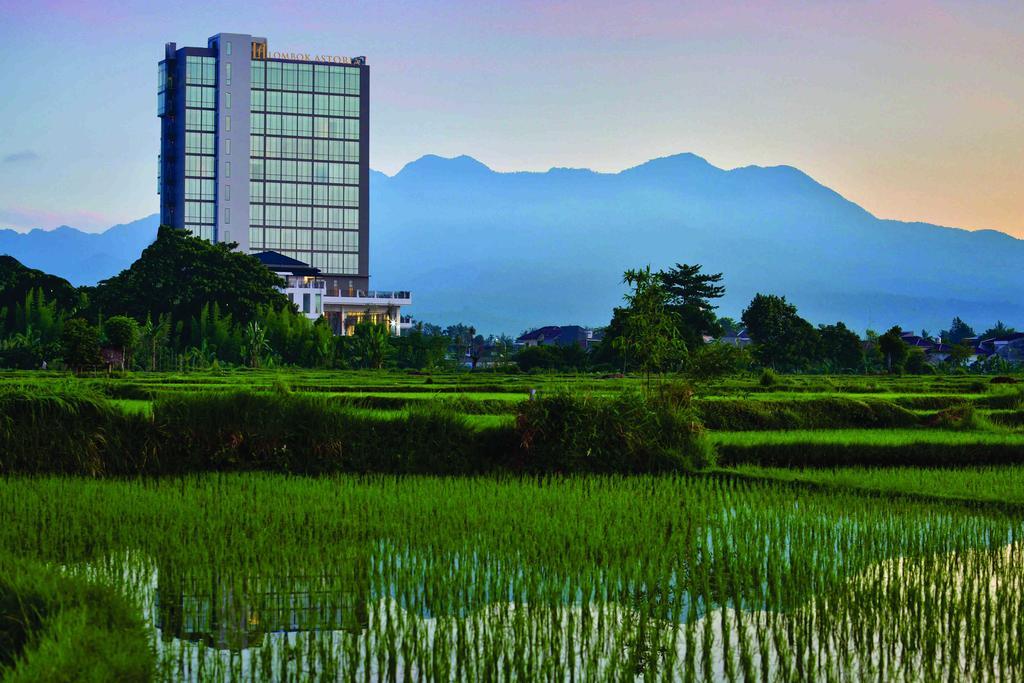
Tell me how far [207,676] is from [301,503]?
5286 mm

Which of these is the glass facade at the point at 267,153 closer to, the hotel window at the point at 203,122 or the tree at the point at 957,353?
the hotel window at the point at 203,122

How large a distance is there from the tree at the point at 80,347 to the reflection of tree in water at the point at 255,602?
1129 inches

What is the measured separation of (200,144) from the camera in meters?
99.2

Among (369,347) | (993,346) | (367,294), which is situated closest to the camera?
(369,347)

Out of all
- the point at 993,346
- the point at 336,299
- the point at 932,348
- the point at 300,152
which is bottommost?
the point at 932,348

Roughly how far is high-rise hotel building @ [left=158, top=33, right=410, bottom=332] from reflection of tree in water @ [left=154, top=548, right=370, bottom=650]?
294ft

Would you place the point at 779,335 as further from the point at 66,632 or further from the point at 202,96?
the point at 202,96

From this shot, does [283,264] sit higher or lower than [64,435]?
higher

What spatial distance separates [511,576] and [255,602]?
1.75 m

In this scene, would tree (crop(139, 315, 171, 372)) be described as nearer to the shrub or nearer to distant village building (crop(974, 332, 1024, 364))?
the shrub

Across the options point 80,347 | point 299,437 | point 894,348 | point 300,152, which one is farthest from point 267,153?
point 299,437

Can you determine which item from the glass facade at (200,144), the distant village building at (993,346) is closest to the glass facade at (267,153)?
the glass facade at (200,144)

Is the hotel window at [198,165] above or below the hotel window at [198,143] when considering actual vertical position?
below

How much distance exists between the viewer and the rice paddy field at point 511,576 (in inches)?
232
